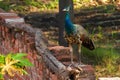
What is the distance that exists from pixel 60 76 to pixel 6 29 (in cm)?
223

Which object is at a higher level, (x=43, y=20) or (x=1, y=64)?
(x=1, y=64)

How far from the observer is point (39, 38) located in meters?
4.64

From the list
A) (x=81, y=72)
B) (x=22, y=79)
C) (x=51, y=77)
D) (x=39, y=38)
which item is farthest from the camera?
(x=22, y=79)

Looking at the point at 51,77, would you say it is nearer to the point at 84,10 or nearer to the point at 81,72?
the point at 81,72

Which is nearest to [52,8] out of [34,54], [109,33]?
[109,33]

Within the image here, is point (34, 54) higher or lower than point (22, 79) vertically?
higher

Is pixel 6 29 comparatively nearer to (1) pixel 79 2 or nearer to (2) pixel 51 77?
(2) pixel 51 77

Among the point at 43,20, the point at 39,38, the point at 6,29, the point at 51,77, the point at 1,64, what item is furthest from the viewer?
the point at 43,20

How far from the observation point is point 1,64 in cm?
209

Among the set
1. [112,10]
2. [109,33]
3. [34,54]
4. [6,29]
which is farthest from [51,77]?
[112,10]

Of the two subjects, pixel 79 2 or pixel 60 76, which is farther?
pixel 79 2

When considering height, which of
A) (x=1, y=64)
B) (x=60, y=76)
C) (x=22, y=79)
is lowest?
(x=22, y=79)

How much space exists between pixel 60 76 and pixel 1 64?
1785 millimetres

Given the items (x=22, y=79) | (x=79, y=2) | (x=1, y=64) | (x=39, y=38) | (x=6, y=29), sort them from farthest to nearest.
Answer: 1. (x=79, y=2)
2. (x=6, y=29)
3. (x=22, y=79)
4. (x=39, y=38)
5. (x=1, y=64)
